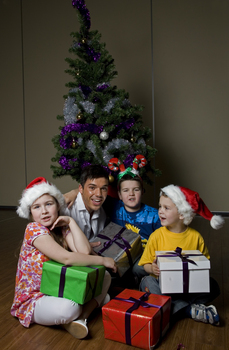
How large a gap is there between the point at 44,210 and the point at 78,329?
69cm

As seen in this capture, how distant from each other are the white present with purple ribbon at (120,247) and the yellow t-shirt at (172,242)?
6.6 inches

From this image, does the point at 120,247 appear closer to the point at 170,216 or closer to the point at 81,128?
the point at 170,216

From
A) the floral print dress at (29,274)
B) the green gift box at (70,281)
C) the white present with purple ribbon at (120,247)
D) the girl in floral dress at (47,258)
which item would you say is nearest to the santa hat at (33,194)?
the girl in floral dress at (47,258)

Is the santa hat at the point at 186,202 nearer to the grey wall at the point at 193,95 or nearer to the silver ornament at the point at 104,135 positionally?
the silver ornament at the point at 104,135

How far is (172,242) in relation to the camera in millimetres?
2062

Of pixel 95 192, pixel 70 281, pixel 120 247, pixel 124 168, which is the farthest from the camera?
pixel 124 168

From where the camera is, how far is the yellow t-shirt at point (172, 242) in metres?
2.05

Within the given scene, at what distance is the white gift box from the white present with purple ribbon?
465 millimetres

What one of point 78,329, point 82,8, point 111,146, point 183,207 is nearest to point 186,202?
point 183,207

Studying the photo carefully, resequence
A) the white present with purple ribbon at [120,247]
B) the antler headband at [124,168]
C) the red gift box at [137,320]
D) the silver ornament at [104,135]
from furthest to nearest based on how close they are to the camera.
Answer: the silver ornament at [104,135], the antler headband at [124,168], the white present with purple ribbon at [120,247], the red gift box at [137,320]

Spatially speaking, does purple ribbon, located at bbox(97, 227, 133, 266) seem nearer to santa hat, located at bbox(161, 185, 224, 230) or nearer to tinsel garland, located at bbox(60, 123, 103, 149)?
santa hat, located at bbox(161, 185, 224, 230)

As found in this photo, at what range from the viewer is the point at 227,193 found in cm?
512

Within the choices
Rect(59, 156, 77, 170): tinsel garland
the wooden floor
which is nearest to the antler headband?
Rect(59, 156, 77, 170): tinsel garland

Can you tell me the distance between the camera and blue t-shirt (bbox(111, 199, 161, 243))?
8.50ft
